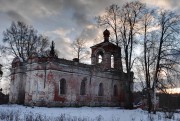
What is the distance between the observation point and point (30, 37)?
40.2 meters

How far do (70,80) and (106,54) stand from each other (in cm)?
813

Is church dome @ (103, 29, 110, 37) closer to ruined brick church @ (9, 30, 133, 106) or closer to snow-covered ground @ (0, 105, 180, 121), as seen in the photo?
ruined brick church @ (9, 30, 133, 106)

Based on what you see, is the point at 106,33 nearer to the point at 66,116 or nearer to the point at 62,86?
the point at 62,86

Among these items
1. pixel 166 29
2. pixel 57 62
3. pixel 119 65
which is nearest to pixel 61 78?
pixel 57 62

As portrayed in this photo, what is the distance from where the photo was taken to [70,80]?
29.4 m

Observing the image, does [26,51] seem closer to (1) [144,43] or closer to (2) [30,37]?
(2) [30,37]

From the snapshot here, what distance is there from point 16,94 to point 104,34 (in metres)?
13.8

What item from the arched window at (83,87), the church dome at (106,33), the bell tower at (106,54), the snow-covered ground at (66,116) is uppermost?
the church dome at (106,33)

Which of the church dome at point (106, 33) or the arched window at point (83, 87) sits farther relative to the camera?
the church dome at point (106, 33)

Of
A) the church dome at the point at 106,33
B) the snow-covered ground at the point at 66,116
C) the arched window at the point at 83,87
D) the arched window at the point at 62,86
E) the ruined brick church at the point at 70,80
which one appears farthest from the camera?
the church dome at the point at 106,33

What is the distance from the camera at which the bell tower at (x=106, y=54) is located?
115ft

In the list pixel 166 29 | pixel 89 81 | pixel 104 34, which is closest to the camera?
pixel 166 29

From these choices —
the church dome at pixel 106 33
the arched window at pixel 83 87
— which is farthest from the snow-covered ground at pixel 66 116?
the church dome at pixel 106 33

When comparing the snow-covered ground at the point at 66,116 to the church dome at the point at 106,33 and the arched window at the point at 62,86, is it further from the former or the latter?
the church dome at the point at 106,33
